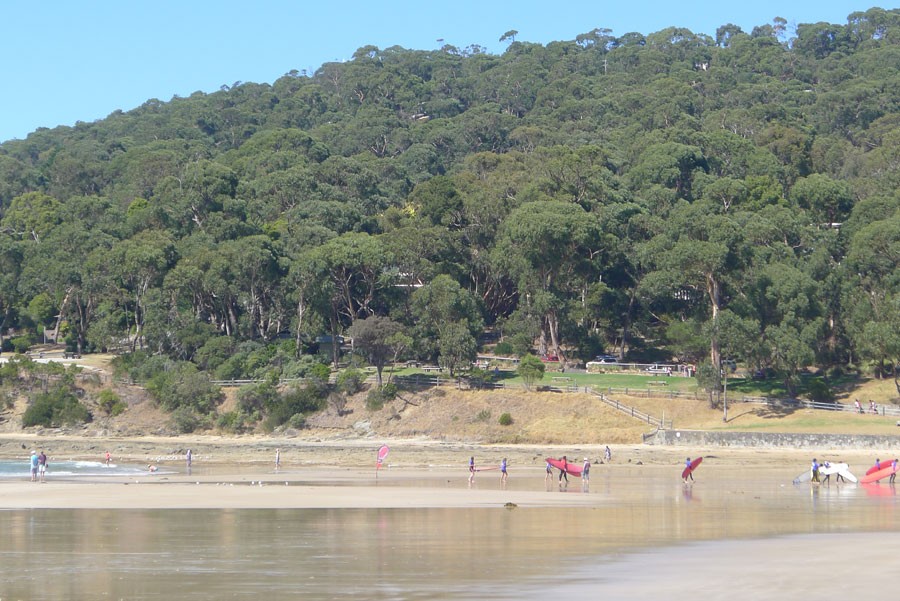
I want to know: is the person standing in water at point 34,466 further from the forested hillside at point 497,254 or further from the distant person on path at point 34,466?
the forested hillside at point 497,254

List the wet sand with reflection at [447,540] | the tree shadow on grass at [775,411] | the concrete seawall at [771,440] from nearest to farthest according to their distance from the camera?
the wet sand with reflection at [447,540]
the concrete seawall at [771,440]
the tree shadow on grass at [775,411]

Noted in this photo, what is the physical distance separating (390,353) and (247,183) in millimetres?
36808

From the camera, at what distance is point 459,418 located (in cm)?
6406

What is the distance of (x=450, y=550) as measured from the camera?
910 inches

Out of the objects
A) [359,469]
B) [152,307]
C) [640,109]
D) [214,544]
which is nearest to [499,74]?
[640,109]

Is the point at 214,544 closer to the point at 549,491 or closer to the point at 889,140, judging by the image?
the point at 549,491

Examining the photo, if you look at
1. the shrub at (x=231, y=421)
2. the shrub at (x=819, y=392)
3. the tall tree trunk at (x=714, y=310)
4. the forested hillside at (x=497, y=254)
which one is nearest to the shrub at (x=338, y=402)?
the forested hillside at (x=497, y=254)

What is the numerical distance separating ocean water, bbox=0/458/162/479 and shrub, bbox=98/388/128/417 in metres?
13.8

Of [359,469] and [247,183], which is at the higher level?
[247,183]

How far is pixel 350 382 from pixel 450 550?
4550cm

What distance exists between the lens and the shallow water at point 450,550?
1881cm

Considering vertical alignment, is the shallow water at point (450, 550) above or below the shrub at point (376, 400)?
below

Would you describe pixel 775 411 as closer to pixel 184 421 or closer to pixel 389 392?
pixel 389 392

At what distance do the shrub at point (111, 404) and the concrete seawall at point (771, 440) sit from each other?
3618cm
